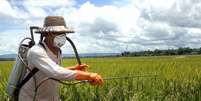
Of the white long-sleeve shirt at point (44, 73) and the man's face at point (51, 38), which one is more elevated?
the man's face at point (51, 38)

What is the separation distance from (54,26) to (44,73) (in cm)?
37

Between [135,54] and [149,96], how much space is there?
75.9m

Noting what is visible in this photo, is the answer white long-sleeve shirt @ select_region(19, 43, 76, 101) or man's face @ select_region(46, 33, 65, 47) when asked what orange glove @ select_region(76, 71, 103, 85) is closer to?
white long-sleeve shirt @ select_region(19, 43, 76, 101)

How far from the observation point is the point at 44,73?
148 inches

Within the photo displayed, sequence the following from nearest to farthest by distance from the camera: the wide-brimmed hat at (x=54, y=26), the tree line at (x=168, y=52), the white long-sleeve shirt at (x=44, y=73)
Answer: the white long-sleeve shirt at (x=44, y=73) → the wide-brimmed hat at (x=54, y=26) → the tree line at (x=168, y=52)

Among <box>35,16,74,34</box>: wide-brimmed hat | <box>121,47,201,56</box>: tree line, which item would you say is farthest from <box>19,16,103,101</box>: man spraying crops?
<box>121,47,201,56</box>: tree line

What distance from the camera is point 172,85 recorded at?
832cm

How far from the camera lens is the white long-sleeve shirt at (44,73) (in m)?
3.60

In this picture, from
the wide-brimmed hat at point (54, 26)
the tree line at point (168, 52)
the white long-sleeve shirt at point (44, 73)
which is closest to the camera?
the white long-sleeve shirt at point (44, 73)

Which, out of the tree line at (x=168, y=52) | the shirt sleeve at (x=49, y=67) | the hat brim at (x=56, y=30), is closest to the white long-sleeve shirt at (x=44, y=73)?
the shirt sleeve at (x=49, y=67)

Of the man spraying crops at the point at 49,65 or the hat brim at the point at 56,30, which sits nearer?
the man spraying crops at the point at 49,65

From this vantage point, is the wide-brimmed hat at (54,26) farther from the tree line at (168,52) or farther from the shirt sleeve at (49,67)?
the tree line at (168,52)

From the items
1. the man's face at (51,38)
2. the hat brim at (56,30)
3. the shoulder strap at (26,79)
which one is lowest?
the shoulder strap at (26,79)

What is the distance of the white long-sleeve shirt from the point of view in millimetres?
3604
